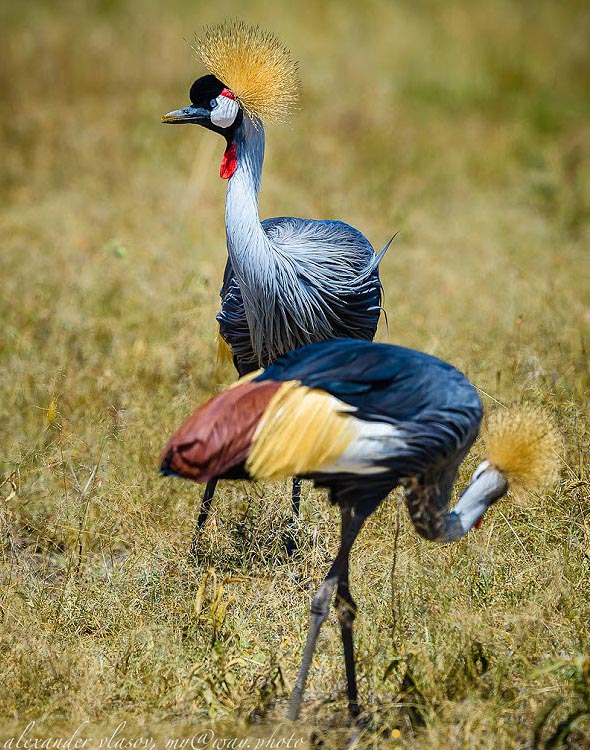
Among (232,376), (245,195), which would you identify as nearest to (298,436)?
(245,195)

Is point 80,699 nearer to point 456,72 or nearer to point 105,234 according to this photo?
point 105,234

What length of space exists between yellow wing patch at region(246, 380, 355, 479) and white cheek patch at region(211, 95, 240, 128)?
1361mm

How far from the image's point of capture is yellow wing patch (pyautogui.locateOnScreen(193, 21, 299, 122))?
323 cm

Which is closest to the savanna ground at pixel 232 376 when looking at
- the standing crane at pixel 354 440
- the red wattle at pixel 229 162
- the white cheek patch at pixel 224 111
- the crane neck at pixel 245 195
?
the standing crane at pixel 354 440

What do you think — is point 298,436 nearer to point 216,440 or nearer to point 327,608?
point 216,440

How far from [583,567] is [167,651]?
1195mm

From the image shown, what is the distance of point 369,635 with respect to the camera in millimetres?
2609

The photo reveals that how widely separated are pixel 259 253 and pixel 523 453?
1.16m

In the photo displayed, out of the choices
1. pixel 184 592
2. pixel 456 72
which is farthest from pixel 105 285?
pixel 456 72

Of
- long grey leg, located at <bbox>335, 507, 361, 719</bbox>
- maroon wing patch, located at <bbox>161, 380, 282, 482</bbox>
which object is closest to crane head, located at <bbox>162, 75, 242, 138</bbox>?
maroon wing patch, located at <bbox>161, 380, 282, 482</bbox>

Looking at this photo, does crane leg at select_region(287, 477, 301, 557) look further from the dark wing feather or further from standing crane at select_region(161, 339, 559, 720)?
the dark wing feather

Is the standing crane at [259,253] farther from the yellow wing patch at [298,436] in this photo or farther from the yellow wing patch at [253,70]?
the yellow wing patch at [298,436]

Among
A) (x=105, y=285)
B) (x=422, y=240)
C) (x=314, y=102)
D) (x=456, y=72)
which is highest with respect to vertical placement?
(x=456, y=72)

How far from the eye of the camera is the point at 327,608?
92.3 inches
